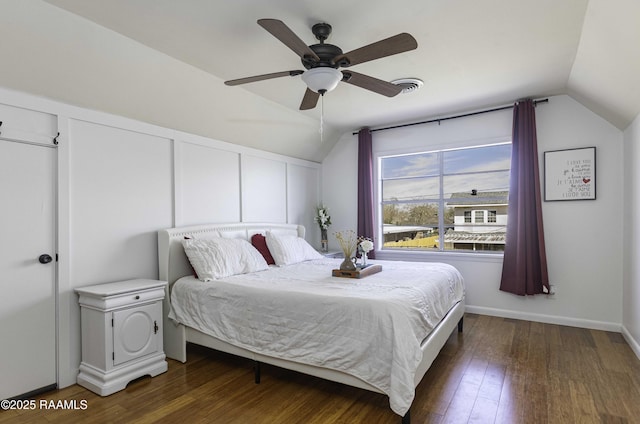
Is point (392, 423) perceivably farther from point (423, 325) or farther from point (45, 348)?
point (45, 348)

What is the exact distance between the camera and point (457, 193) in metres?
4.81

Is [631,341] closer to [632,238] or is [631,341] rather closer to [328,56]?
[632,238]

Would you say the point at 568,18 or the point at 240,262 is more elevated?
the point at 568,18

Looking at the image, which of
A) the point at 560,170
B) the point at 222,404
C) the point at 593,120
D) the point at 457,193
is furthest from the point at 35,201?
the point at 593,120

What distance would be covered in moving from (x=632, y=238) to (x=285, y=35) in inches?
147

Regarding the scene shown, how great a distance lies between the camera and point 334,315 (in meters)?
2.35

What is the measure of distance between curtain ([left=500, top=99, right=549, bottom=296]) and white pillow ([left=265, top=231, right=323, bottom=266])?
8.05 feet

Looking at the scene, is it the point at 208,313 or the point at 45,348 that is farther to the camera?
the point at 208,313

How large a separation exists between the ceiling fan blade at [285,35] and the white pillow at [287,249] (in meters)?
2.35

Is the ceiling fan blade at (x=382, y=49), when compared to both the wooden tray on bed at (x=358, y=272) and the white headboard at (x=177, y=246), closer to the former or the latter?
the wooden tray on bed at (x=358, y=272)

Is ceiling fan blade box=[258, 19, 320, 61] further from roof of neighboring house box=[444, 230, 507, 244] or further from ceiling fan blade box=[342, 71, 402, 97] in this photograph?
roof of neighboring house box=[444, 230, 507, 244]

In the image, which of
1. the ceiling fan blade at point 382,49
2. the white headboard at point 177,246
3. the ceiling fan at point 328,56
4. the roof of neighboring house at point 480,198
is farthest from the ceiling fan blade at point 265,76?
the roof of neighboring house at point 480,198

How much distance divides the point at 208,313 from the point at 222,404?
2.56ft

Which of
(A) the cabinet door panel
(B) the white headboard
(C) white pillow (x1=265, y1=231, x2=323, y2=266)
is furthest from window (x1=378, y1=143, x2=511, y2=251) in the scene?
(A) the cabinet door panel
